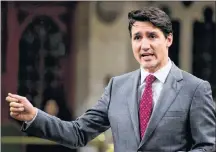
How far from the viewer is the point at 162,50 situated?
2977 millimetres

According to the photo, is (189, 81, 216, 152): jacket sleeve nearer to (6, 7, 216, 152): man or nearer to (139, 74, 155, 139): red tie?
(6, 7, 216, 152): man

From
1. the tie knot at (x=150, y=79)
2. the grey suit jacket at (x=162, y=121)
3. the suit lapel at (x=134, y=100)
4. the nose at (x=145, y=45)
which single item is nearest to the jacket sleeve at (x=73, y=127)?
the grey suit jacket at (x=162, y=121)

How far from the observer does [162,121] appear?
294 centimetres

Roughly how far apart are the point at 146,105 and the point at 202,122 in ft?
0.90

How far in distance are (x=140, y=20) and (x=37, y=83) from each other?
18.0 ft

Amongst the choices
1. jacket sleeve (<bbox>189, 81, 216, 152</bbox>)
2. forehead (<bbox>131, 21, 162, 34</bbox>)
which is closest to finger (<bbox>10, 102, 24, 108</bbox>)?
forehead (<bbox>131, 21, 162, 34</bbox>)

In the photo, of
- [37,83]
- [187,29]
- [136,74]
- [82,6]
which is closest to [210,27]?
[187,29]

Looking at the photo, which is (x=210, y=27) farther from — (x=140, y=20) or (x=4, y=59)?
(x=140, y=20)

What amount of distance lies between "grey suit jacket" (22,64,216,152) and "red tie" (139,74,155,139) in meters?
0.03

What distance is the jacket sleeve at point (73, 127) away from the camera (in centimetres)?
304

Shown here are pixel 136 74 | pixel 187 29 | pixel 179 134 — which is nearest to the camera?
pixel 179 134

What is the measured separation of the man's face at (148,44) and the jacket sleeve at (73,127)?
1.07ft

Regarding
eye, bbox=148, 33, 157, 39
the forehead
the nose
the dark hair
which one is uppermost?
the dark hair

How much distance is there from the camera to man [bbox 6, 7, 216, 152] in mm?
2934
